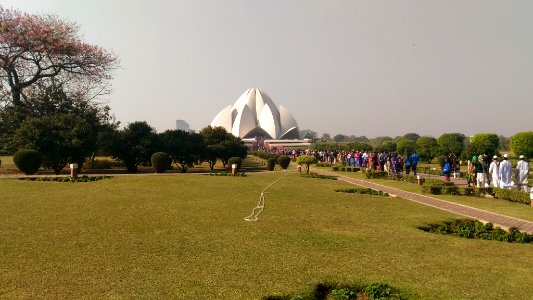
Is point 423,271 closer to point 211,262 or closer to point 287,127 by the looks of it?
point 211,262

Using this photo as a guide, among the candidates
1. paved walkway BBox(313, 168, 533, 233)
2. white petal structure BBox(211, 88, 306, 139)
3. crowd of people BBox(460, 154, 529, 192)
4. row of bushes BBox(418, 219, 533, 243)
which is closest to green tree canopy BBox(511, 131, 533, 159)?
crowd of people BBox(460, 154, 529, 192)

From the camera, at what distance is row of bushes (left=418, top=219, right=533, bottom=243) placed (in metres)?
5.84

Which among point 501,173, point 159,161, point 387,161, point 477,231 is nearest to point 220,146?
point 159,161

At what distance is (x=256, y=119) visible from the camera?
206 feet

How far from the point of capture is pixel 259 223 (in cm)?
639

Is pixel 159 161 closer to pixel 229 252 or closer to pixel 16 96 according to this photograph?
pixel 16 96

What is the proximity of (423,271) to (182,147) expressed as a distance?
17.0 meters

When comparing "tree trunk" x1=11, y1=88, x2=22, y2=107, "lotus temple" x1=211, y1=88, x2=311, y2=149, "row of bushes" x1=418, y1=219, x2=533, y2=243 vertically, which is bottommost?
"row of bushes" x1=418, y1=219, x2=533, y2=243

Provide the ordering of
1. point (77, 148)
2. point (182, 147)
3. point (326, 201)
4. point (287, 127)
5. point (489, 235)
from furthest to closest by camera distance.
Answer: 1. point (287, 127)
2. point (182, 147)
3. point (77, 148)
4. point (326, 201)
5. point (489, 235)

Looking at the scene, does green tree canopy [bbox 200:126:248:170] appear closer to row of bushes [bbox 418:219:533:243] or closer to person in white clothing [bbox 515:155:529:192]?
person in white clothing [bbox 515:155:529:192]

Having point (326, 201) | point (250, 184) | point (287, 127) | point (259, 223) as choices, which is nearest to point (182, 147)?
point (250, 184)

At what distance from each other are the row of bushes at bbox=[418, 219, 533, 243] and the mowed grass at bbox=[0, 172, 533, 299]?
1.01 feet

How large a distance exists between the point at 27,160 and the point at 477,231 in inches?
586

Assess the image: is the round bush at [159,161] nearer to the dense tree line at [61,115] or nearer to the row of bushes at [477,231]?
the dense tree line at [61,115]
